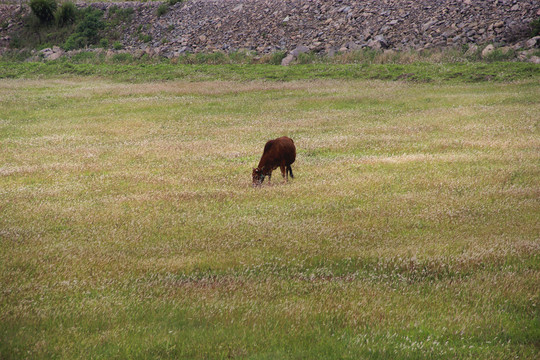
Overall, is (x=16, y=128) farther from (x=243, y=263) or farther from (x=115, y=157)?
(x=243, y=263)

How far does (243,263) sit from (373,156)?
11844 mm

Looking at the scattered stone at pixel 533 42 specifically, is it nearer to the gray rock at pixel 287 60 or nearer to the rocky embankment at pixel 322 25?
the rocky embankment at pixel 322 25

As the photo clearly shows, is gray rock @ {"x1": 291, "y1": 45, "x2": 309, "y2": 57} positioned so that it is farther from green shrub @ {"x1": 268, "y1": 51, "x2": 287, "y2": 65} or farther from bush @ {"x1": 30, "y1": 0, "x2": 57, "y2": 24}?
bush @ {"x1": 30, "y1": 0, "x2": 57, "y2": 24}

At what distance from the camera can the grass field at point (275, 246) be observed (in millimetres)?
6543

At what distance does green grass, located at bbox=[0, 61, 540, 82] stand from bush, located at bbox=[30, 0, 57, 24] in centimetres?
2081

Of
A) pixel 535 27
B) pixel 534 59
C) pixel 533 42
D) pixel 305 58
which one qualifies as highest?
pixel 535 27

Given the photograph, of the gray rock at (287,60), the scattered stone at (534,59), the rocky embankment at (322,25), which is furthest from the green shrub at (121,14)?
the scattered stone at (534,59)

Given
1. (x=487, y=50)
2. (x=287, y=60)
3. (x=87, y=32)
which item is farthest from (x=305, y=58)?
(x=87, y=32)

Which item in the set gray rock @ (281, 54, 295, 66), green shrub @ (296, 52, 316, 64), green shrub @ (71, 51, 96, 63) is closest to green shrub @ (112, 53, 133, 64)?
green shrub @ (71, 51, 96, 63)

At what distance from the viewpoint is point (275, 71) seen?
49.6 metres

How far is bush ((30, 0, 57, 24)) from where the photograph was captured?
8081 cm

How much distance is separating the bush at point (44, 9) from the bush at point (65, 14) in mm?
1234

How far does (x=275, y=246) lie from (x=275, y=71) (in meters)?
41.0

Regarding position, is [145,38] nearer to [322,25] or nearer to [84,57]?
[84,57]
